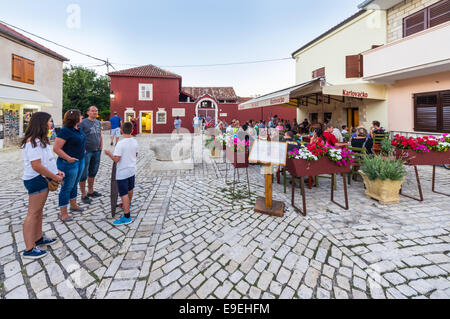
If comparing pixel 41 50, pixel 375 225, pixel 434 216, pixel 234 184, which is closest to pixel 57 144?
pixel 234 184

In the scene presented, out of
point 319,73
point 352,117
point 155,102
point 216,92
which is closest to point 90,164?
point 352,117

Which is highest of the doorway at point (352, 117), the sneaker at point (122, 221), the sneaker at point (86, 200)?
the doorway at point (352, 117)

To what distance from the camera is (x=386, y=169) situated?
3996mm

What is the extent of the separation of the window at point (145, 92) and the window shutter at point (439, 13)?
21.7 metres

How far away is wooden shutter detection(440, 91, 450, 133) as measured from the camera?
25.7 ft

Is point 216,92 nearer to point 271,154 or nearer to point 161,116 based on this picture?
point 161,116

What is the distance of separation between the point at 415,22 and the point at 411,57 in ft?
8.40

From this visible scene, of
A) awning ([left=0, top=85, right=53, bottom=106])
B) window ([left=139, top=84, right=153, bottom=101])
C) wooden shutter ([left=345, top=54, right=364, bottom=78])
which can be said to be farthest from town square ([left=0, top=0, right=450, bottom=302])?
window ([left=139, top=84, right=153, bottom=101])

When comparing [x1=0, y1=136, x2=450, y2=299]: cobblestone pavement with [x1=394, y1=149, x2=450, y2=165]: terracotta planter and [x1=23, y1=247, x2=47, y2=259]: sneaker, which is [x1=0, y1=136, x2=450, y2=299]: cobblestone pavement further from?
[x1=394, y1=149, x2=450, y2=165]: terracotta planter

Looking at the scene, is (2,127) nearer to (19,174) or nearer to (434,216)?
(19,174)

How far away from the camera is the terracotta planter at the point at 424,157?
420cm

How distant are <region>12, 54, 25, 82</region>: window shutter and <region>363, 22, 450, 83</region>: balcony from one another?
64.1ft

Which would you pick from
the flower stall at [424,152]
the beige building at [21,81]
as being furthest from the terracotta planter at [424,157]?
the beige building at [21,81]

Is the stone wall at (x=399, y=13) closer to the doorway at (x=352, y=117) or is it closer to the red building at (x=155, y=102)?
the doorway at (x=352, y=117)
